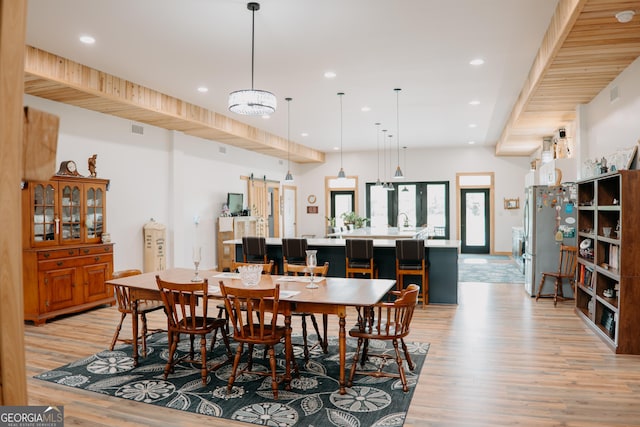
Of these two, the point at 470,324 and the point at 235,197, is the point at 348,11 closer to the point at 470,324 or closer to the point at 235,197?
the point at 470,324

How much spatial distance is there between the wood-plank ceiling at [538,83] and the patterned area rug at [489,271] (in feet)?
9.12

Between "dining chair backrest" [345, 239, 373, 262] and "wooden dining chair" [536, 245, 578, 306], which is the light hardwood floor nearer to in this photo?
"wooden dining chair" [536, 245, 578, 306]

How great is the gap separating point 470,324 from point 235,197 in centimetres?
640

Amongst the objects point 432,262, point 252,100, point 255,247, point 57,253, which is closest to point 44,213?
point 57,253

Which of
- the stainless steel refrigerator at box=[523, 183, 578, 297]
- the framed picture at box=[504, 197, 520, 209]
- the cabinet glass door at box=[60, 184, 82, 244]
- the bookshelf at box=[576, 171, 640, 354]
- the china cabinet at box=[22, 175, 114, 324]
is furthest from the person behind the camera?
the framed picture at box=[504, 197, 520, 209]

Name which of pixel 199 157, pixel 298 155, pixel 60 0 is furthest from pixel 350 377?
pixel 298 155

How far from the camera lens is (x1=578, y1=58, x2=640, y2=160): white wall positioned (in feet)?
15.5

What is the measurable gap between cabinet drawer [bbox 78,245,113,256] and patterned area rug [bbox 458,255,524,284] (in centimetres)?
594

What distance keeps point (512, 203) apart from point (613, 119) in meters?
7.71

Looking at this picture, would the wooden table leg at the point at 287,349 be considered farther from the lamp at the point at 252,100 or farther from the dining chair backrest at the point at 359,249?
the dining chair backrest at the point at 359,249

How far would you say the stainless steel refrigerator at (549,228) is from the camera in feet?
22.1

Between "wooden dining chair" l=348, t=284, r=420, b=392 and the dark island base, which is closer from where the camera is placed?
"wooden dining chair" l=348, t=284, r=420, b=392

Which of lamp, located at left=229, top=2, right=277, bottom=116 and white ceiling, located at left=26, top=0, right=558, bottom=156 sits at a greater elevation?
white ceiling, located at left=26, top=0, right=558, bottom=156

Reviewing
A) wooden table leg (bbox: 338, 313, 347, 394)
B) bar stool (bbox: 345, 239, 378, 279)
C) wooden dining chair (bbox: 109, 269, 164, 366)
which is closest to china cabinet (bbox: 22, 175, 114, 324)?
wooden dining chair (bbox: 109, 269, 164, 366)
